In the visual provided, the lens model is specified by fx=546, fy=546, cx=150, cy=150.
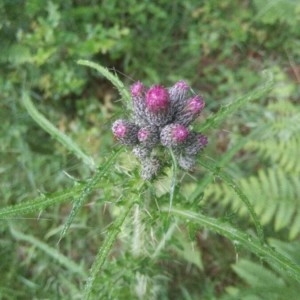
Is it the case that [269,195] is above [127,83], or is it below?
below

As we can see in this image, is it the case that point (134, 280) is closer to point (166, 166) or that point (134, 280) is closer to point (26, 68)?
point (166, 166)

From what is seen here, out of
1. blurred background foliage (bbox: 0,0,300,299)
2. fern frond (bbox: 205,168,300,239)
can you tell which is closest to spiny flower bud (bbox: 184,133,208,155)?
blurred background foliage (bbox: 0,0,300,299)

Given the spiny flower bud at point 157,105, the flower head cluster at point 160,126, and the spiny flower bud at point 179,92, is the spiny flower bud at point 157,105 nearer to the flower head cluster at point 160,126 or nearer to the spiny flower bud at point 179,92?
the flower head cluster at point 160,126

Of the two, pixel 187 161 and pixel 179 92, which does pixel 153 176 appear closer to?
pixel 187 161

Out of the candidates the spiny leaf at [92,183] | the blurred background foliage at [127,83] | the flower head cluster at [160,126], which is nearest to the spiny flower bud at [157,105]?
the flower head cluster at [160,126]

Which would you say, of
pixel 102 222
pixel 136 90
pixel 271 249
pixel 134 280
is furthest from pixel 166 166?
pixel 102 222

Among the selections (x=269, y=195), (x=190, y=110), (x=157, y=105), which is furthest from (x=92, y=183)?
(x=269, y=195)

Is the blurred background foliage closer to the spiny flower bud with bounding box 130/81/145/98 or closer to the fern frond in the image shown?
the fern frond
